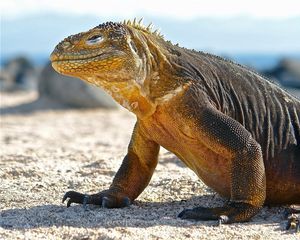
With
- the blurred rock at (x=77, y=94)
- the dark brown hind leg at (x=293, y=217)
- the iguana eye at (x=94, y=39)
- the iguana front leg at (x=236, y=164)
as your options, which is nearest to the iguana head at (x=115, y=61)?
the iguana eye at (x=94, y=39)

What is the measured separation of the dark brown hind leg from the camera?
5.55 meters

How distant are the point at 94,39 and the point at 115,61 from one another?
26cm

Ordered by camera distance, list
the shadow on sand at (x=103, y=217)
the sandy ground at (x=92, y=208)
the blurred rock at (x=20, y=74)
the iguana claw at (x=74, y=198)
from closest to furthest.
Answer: the sandy ground at (x=92, y=208), the shadow on sand at (x=103, y=217), the iguana claw at (x=74, y=198), the blurred rock at (x=20, y=74)

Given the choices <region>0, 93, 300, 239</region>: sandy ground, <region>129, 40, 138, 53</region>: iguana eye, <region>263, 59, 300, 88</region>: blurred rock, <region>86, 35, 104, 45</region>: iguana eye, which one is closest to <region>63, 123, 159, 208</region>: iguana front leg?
<region>0, 93, 300, 239</region>: sandy ground

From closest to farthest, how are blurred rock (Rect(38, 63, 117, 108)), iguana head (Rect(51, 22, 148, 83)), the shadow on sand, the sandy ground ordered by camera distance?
the sandy ground → the shadow on sand → iguana head (Rect(51, 22, 148, 83)) → blurred rock (Rect(38, 63, 117, 108))

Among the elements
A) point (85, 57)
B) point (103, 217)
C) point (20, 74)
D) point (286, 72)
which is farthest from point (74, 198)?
point (20, 74)

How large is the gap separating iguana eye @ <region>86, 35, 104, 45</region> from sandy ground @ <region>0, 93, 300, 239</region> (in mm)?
1345

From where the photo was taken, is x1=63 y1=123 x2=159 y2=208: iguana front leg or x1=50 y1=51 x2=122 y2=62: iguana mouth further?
x1=63 y1=123 x2=159 y2=208: iguana front leg

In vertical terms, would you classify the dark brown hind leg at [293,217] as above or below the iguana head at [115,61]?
below

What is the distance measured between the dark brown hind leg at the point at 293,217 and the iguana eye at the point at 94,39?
198 centimetres

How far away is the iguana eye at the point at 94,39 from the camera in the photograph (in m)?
5.68

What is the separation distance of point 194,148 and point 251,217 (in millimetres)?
689

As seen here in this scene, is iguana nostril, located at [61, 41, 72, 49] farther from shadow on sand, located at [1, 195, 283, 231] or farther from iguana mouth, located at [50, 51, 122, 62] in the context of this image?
shadow on sand, located at [1, 195, 283, 231]

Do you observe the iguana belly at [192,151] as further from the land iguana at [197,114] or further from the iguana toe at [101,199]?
the iguana toe at [101,199]
